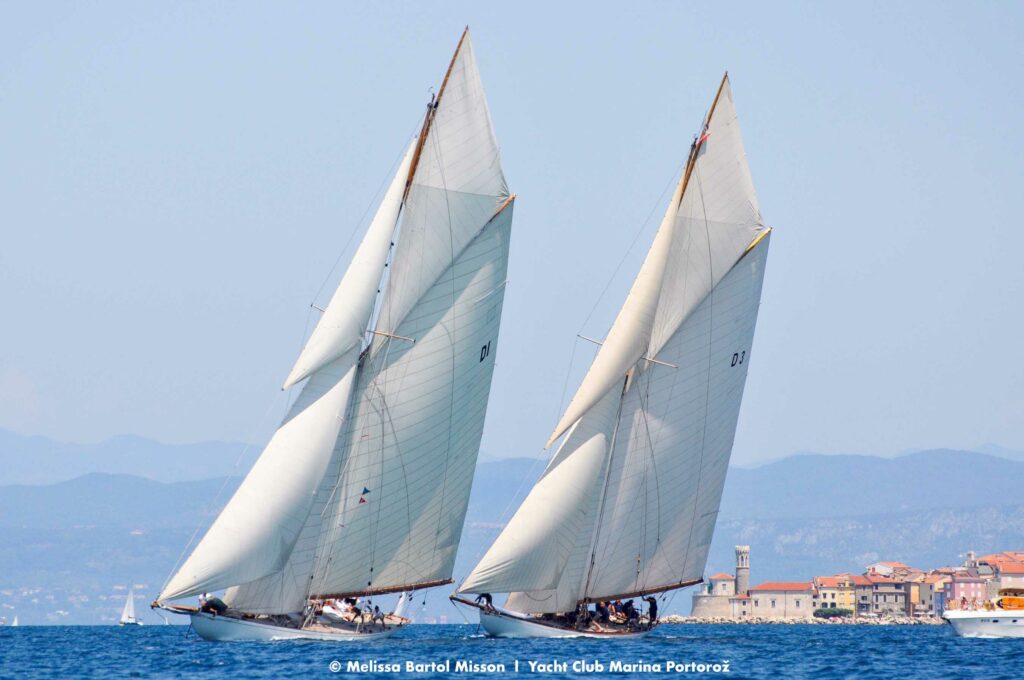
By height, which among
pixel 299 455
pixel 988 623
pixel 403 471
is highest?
pixel 299 455

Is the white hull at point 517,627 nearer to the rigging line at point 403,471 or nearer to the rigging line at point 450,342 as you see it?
the rigging line at point 450,342

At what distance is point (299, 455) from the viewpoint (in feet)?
172

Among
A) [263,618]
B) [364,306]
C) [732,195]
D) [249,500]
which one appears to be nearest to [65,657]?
[263,618]

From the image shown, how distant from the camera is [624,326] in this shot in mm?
57531

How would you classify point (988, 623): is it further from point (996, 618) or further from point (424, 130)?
point (424, 130)

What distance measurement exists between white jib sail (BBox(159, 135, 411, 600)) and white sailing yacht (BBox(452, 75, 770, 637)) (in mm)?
7456

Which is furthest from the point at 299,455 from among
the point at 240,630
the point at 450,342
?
the point at 240,630

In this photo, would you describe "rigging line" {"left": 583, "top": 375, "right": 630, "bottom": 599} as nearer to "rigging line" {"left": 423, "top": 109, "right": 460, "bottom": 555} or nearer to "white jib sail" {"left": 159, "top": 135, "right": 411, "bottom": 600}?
"rigging line" {"left": 423, "top": 109, "right": 460, "bottom": 555}

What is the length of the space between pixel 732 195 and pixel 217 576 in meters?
21.0

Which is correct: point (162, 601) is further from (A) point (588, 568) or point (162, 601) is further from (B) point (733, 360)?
(B) point (733, 360)

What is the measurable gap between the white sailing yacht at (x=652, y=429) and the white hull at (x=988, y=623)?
23.6 m

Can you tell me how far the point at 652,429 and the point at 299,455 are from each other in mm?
13362

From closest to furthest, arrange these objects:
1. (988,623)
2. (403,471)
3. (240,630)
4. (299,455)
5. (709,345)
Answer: (299,455) < (240,630) < (403,471) < (709,345) < (988,623)

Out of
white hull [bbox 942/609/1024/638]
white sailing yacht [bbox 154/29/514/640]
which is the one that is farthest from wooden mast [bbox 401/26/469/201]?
white hull [bbox 942/609/1024/638]
